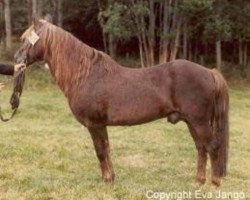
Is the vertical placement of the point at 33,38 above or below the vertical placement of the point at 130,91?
above

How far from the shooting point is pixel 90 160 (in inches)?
357

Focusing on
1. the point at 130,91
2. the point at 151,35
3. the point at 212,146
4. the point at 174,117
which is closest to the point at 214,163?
the point at 212,146

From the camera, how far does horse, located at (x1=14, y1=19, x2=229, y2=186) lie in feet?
22.0

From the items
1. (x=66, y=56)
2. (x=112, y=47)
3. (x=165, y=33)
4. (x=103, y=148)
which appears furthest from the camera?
(x=112, y=47)

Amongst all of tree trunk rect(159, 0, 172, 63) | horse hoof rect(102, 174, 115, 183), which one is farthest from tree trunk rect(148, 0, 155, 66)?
horse hoof rect(102, 174, 115, 183)

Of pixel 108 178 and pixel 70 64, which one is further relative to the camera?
pixel 108 178

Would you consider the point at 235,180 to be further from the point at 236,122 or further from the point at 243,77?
the point at 243,77

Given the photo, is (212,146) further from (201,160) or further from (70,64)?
(70,64)

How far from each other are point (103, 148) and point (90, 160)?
2.08 meters

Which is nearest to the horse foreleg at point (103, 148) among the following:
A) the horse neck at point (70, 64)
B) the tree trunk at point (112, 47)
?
the horse neck at point (70, 64)

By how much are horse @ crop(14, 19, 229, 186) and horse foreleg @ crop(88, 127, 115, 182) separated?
0.01 m

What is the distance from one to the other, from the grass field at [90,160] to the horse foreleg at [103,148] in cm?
15

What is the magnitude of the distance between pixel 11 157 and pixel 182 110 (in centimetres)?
355

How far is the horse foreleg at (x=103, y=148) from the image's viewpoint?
6.95 m
